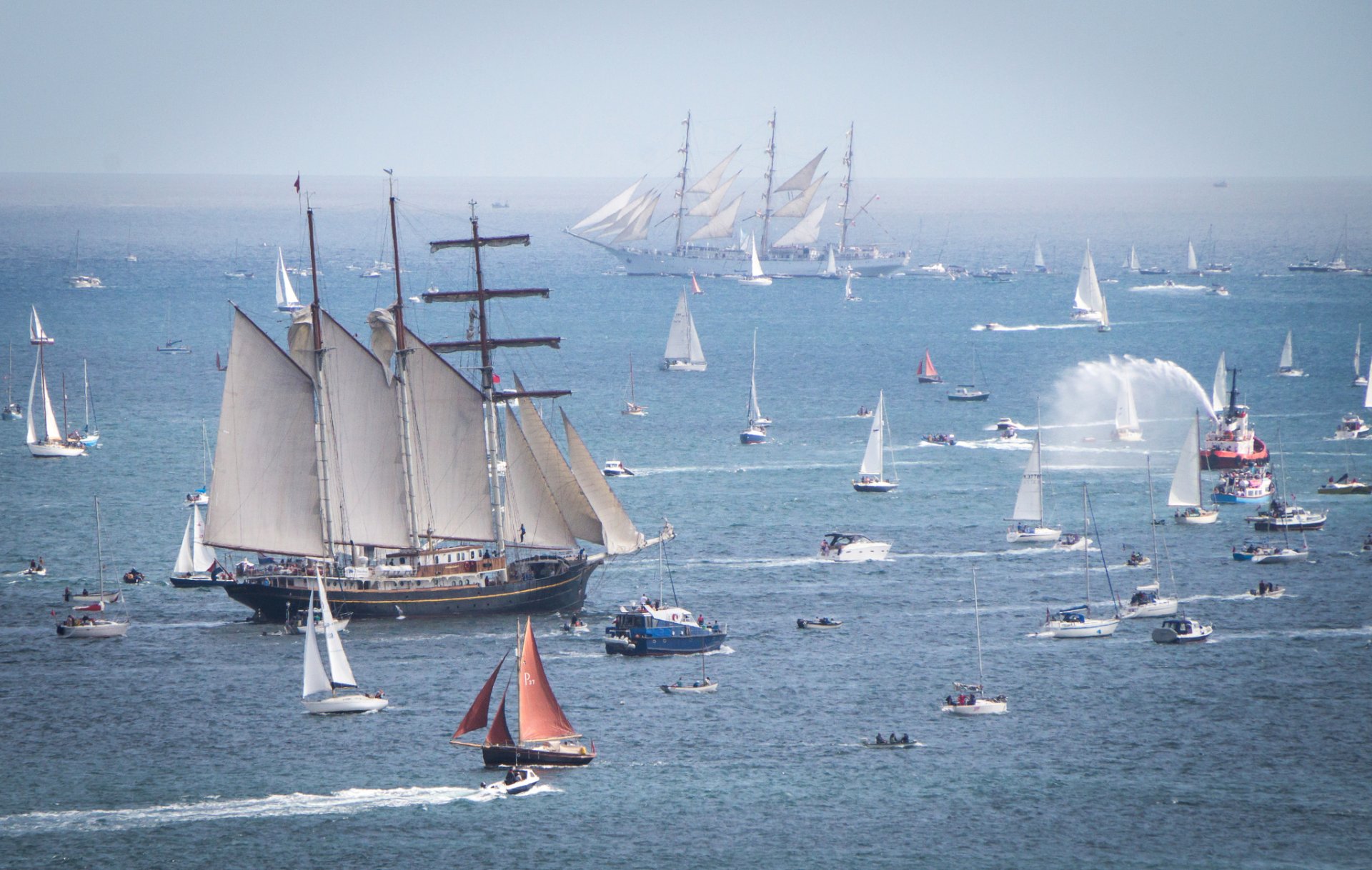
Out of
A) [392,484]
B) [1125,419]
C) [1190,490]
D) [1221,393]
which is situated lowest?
[1190,490]

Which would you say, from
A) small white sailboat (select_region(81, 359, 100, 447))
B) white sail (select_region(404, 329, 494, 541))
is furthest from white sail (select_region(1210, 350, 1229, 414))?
small white sailboat (select_region(81, 359, 100, 447))

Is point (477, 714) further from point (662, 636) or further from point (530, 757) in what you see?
point (662, 636)

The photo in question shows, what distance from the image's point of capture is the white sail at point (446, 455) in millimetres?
103375

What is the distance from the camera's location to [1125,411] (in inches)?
6220

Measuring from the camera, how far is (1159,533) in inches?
4724

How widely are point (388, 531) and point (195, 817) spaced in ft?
110

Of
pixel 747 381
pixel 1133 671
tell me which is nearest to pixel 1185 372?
pixel 747 381

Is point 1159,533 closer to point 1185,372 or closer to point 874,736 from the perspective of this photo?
point 874,736

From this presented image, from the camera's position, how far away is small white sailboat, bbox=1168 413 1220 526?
12319cm

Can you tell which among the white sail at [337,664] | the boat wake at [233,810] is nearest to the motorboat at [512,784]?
the boat wake at [233,810]

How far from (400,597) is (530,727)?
25.8 metres

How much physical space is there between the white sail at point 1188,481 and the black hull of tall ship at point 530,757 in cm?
6194

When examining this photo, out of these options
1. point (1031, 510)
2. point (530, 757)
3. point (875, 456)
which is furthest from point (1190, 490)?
point (530, 757)

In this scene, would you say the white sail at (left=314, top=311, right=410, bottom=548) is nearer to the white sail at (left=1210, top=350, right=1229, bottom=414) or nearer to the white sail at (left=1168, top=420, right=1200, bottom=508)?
the white sail at (left=1168, top=420, right=1200, bottom=508)
